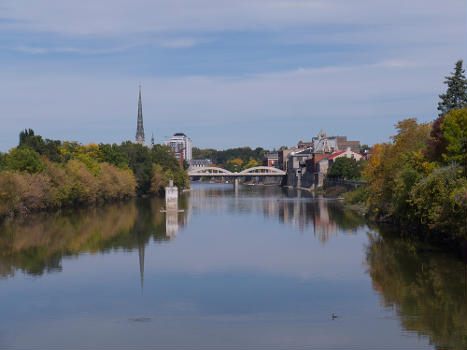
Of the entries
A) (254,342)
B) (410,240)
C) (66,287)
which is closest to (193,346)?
(254,342)

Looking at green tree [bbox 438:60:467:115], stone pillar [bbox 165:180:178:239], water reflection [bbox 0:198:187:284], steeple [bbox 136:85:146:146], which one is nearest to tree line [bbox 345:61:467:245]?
green tree [bbox 438:60:467:115]

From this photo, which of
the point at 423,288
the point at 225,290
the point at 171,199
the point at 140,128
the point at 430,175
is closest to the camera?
the point at 423,288

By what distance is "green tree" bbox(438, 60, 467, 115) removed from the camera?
54141 millimetres

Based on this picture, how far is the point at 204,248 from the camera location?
4038 cm

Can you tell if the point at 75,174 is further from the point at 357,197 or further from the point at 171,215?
the point at 357,197

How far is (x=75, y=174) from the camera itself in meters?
71.9

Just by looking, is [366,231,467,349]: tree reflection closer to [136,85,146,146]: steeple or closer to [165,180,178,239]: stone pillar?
[165,180,178,239]: stone pillar

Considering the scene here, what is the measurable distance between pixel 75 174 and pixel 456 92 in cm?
4150

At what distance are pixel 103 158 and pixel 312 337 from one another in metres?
78.5

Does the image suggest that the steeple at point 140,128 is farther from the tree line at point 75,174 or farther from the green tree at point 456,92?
the green tree at point 456,92

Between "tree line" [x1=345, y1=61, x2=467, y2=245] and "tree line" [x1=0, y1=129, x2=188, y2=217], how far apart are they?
3110 cm

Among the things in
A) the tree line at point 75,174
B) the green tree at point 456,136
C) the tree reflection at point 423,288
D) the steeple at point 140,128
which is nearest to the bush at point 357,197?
the tree line at point 75,174

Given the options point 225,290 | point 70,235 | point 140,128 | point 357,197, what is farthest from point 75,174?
point 140,128

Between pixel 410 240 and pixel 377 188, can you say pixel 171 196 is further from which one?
pixel 410 240
